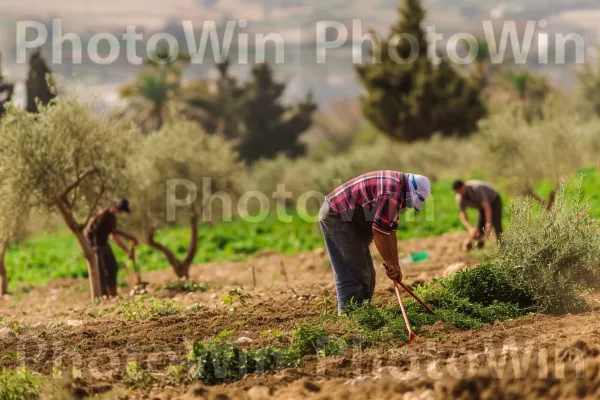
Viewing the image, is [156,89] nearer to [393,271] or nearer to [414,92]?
[414,92]

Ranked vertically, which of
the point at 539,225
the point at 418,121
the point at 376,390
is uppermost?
the point at 418,121

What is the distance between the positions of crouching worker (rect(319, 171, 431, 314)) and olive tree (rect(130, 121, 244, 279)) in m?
8.97

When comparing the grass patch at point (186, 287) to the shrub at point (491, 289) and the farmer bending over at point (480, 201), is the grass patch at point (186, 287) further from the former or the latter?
the shrub at point (491, 289)

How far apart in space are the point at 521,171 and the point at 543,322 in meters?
14.3

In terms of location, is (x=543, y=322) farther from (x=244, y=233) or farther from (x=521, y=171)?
(x=244, y=233)

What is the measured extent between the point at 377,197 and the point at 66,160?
690 cm

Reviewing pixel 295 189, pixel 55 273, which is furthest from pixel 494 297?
pixel 295 189

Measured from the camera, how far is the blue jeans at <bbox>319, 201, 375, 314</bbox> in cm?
941

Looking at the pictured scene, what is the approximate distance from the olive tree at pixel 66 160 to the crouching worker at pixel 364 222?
601 cm

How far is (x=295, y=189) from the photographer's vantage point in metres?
39.4

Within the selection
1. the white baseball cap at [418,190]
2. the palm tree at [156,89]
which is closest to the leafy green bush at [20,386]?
the white baseball cap at [418,190]

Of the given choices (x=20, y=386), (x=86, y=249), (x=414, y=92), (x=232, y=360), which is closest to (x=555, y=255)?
(x=232, y=360)

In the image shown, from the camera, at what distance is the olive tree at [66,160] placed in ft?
44.6

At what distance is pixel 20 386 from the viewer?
738 cm
